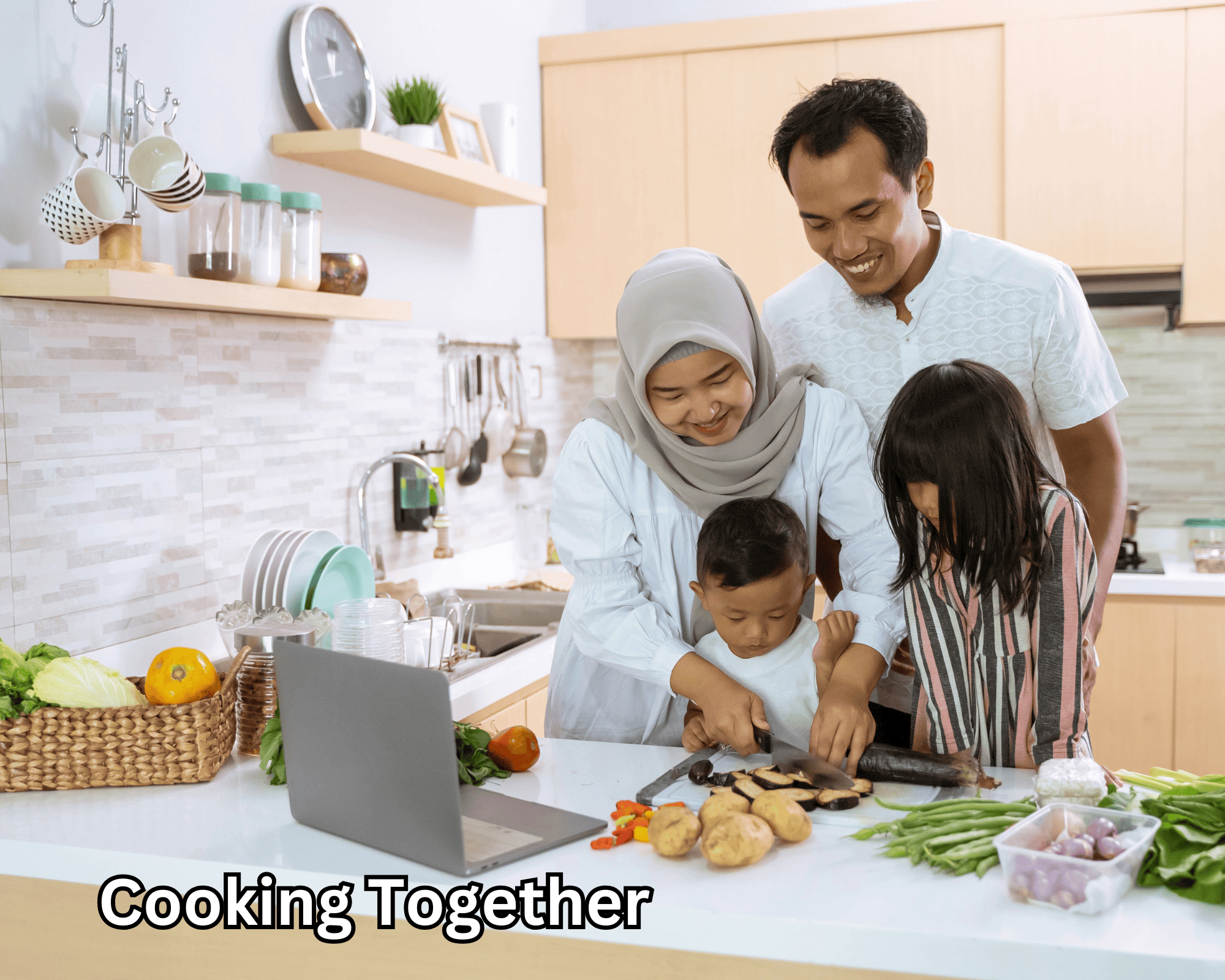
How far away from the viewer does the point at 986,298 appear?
5.88 ft

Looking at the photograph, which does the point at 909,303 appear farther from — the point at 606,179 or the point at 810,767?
the point at 606,179

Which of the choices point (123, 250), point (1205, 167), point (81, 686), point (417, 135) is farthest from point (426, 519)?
point (1205, 167)

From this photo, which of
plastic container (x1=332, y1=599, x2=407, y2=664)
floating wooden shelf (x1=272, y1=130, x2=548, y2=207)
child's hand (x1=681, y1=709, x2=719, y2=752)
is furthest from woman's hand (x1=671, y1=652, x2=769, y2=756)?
floating wooden shelf (x1=272, y1=130, x2=548, y2=207)

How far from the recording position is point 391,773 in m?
1.17

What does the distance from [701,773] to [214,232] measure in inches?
51.2

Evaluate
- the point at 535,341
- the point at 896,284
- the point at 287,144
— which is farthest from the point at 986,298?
the point at 535,341

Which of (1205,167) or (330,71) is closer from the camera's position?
(330,71)

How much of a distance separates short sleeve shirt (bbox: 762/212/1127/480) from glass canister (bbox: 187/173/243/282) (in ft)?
3.44

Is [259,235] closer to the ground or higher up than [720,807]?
higher up

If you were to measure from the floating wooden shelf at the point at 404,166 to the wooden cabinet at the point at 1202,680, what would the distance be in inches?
84.6

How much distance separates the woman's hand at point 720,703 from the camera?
1.46 m

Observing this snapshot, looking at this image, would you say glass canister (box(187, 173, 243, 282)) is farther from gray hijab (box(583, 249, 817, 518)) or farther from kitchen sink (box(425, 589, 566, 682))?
kitchen sink (box(425, 589, 566, 682))

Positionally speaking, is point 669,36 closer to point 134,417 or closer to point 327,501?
point 327,501

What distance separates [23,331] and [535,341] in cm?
205
